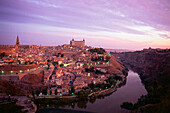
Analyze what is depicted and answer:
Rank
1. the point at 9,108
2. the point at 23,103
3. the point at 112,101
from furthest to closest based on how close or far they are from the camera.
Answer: the point at 112,101
the point at 23,103
the point at 9,108

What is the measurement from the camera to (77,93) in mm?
12766

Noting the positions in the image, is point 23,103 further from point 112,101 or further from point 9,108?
point 112,101

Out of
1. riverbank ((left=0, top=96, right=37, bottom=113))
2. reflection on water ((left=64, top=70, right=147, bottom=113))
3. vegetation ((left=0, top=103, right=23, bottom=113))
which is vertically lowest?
reflection on water ((left=64, top=70, right=147, bottom=113))

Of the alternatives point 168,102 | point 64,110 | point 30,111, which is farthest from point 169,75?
point 30,111

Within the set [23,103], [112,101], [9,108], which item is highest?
Answer: [9,108]

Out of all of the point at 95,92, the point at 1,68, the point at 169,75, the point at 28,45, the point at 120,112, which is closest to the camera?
the point at 120,112

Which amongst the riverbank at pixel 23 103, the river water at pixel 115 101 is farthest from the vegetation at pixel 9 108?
the river water at pixel 115 101

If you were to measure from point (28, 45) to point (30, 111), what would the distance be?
29.9 meters

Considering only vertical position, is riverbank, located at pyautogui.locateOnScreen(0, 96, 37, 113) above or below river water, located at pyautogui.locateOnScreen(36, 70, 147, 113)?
above

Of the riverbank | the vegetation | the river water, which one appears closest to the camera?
the vegetation

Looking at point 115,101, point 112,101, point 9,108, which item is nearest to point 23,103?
point 9,108

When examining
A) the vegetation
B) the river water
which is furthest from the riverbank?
the river water

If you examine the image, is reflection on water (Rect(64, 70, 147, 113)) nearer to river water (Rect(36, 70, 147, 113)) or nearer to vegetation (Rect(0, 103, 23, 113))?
river water (Rect(36, 70, 147, 113))

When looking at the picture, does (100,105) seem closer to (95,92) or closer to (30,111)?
(95,92)
